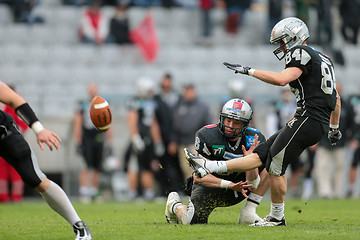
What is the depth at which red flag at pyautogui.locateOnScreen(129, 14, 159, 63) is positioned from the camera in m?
13.8

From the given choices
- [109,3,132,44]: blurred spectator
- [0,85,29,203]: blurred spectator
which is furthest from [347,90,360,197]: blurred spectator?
[0,85,29,203]: blurred spectator

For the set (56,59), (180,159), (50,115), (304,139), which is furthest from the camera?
(56,59)

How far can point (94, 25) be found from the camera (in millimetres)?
13602

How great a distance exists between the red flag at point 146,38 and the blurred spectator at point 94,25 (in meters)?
0.60

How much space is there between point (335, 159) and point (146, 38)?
517 centimetres

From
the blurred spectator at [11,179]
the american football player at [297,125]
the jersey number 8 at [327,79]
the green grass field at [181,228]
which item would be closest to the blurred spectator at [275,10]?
the blurred spectator at [11,179]

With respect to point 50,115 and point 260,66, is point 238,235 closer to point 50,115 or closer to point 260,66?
point 50,115

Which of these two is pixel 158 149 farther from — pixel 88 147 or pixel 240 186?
pixel 240 186

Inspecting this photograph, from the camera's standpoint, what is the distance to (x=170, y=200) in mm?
5699

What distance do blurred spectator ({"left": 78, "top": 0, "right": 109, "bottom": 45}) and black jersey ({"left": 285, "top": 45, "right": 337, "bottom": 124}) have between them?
29.4 feet

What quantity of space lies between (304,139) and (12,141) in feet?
7.31

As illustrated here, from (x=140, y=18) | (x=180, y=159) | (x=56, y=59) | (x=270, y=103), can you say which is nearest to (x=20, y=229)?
(x=180, y=159)

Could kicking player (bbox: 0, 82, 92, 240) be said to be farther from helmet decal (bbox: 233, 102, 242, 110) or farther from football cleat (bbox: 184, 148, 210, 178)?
helmet decal (bbox: 233, 102, 242, 110)

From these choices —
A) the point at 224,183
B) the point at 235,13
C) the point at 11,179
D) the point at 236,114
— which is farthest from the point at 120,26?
the point at 224,183
